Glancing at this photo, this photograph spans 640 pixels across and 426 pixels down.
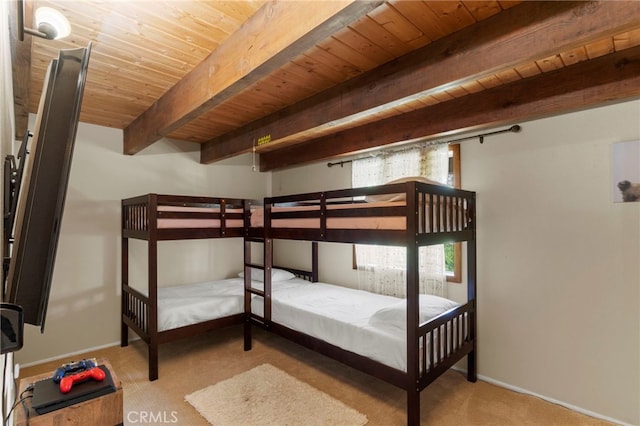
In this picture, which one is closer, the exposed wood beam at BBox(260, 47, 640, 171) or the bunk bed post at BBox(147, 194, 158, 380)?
the exposed wood beam at BBox(260, 47, 640, 171)

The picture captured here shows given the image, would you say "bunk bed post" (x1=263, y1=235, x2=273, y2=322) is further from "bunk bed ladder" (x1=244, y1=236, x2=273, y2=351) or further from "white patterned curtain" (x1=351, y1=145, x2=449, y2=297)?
"white patterned curtain" (x1=351, y1=145, x2=449, y2=297)

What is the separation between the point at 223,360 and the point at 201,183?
2.32m

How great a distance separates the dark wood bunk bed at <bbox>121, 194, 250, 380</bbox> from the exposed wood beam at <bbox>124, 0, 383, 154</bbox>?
81 centimetres

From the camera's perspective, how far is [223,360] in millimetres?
3203

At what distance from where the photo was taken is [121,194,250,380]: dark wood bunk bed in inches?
114

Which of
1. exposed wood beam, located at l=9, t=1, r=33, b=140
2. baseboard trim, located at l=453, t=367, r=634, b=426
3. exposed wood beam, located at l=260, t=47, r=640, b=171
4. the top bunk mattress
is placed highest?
exposed wood beam, located at l=9, t=1, r=33, b=140

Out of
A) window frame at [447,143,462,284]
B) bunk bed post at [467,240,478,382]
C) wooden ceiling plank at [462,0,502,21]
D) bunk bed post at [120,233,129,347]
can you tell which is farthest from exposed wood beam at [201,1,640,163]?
bunk bed post at [120,233,129,347]

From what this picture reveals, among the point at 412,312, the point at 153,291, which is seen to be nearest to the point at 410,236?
the point at 412,312

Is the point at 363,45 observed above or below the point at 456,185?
above

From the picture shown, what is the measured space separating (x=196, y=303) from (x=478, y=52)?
3.15 m

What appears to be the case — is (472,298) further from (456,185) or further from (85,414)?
(85,414)

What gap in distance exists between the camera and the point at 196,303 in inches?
128

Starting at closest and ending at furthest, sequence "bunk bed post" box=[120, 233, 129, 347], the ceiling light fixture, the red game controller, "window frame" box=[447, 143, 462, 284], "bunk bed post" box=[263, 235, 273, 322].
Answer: the ceiling light fixture < the red game controller < "window frame" box=[447, 143, 462, 284] < "bunk bed post" box=[263, 235, 273, 322] < "bunk bed post" box=[120, 233, 129, 347]

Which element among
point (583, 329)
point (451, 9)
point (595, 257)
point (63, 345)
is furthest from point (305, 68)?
point (63, 345)
